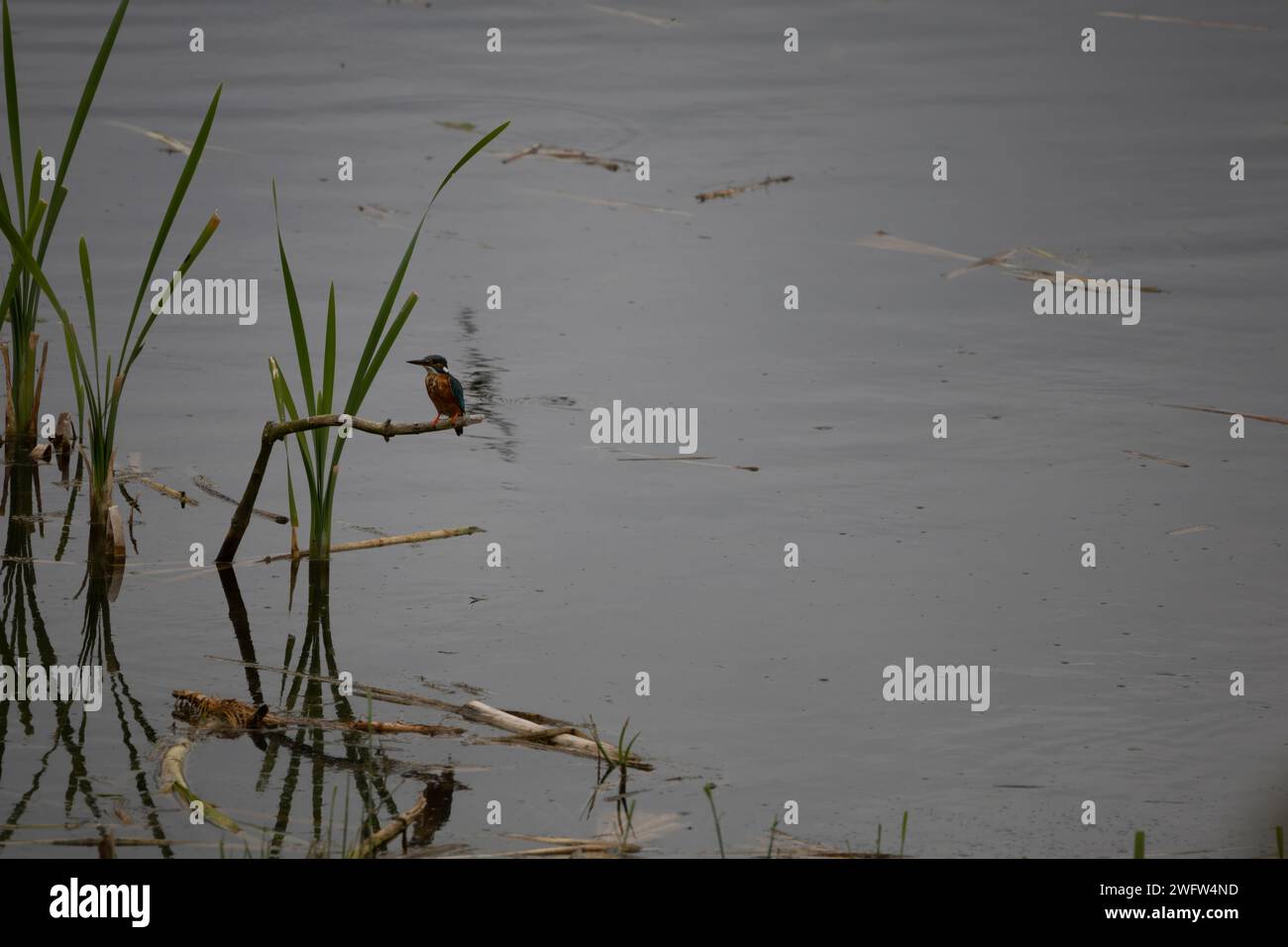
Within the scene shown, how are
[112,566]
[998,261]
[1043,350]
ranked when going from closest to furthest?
[112,566], [1043,350], [998,261]

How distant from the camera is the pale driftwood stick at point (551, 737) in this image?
4.71 meters

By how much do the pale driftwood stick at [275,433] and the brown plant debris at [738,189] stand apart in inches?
187

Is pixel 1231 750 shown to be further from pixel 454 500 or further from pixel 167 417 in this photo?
pixel 167 417

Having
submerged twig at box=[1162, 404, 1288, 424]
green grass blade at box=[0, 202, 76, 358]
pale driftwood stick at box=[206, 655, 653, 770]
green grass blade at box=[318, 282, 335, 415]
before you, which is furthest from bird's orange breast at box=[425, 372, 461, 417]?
submerged twig at box=[1162, 404, 1288, 424]

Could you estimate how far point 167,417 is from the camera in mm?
7430

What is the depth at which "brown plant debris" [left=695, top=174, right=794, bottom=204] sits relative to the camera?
10250 millimetres

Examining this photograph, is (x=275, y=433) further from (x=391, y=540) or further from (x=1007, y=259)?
(x=1007, y=259)

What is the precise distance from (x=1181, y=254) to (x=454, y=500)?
515cm

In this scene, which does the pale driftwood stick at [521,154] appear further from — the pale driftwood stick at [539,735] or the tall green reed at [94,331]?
the pale driftwood stick at [539,735]

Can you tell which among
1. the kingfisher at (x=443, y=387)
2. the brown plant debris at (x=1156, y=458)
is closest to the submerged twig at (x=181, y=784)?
the kingfisher at (x=443, y=387)

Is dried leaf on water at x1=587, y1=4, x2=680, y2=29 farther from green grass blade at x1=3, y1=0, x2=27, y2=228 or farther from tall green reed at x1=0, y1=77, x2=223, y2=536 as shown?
tall green reed at x1=0, y1=77, x2=223, y2=536
